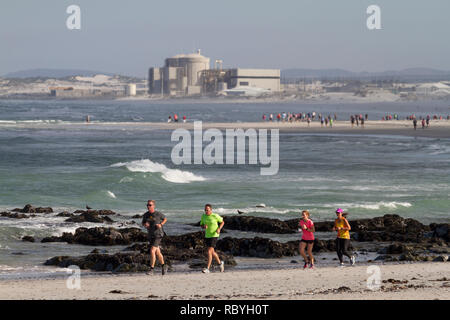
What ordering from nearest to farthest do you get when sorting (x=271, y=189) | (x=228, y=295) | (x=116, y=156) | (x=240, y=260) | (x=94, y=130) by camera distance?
1. (x=228, y=295)
2. (x=240, y=260)
3. (x=271, y=189)
4. (x=116, y=156)
5. (x=94, y=130)

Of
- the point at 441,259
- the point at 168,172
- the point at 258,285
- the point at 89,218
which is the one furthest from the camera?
the point at 168,172

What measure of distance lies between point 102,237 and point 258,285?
7.84 metres

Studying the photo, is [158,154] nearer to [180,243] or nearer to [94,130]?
[94,130]

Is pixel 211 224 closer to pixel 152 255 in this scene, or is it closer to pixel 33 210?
pixel 152 255

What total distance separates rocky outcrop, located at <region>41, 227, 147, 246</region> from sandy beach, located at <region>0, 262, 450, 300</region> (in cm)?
489

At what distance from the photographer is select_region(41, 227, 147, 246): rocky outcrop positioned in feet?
70.2

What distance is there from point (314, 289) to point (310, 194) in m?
18.4

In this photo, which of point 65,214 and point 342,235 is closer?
point 342,235

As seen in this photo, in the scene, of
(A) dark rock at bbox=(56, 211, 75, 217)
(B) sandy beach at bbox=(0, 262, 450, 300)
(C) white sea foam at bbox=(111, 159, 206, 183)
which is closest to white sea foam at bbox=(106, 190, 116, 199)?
(C) white sea foam at bbox=(111, 159, 206, 183)

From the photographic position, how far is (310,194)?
32375 mm

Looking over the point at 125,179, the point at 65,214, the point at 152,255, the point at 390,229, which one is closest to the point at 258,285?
the point at 152,255

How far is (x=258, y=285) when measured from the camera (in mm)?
14703
